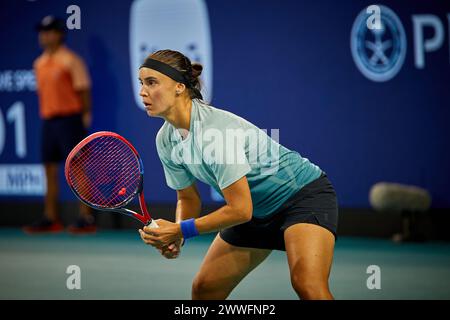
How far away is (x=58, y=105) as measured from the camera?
8867 mm

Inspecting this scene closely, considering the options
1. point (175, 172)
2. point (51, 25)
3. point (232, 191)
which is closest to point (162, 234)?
point (232, 191)

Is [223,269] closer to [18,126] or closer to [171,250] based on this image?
[171,250]

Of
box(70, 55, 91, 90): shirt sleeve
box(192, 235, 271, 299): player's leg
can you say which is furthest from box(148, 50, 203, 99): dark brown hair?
box(70, 55, 91, 90): shirt sleeve

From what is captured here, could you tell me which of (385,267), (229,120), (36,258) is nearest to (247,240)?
(229,120)

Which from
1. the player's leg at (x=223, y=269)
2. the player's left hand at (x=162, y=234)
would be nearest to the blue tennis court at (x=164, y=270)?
the player's leg at (x=223, y=269)

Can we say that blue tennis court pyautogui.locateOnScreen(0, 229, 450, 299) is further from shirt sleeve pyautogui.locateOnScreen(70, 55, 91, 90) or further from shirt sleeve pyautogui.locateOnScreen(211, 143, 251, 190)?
shirt sleeve pyautogui.locateOnScreen(211, 143, 251, 190)

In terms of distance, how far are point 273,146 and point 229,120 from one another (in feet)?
1.00

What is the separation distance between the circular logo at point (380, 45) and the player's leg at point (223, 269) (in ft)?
13.5

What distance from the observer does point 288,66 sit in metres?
8.34

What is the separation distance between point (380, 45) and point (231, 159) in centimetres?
450

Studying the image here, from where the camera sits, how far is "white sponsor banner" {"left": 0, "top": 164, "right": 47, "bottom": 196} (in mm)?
9367

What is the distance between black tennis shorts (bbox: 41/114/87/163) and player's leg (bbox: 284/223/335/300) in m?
5.22

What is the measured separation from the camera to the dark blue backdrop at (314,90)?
25.9ft
